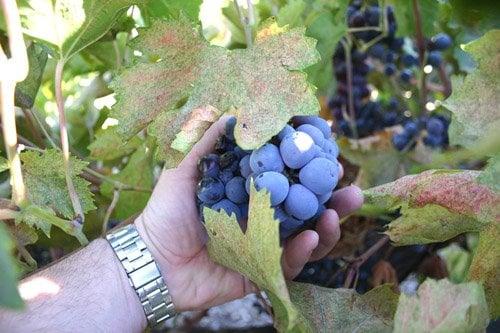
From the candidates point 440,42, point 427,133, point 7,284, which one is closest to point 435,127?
point 427,133

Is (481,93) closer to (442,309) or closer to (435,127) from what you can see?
(442,309)

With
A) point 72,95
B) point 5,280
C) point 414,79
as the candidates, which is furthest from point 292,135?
point 72,95

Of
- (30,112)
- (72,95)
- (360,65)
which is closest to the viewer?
(30,112)

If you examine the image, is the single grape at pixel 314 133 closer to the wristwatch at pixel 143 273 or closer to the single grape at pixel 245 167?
the single grape at pixel 245 167

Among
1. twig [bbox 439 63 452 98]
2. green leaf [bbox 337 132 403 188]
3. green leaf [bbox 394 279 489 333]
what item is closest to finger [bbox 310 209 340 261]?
green leaf [bbox 394 279 489 333]

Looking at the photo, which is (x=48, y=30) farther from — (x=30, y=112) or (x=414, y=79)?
(x=414, y=79)

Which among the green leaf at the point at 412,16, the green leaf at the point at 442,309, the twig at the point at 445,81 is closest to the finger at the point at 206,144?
the green leaf at the point at 442,309
